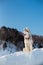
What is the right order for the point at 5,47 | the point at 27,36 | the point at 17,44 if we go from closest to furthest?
1. the point at 27,36
2. the point at 5,47
3. the point at 17,44

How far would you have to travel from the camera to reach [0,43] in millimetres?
3049

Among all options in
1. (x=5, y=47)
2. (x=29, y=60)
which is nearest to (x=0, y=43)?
(x=5, y=47)

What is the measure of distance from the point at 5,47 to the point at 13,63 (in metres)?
2.67

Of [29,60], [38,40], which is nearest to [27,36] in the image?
[38,40]

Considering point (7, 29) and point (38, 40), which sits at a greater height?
point (7, 29)

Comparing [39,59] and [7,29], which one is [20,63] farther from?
[7,29]

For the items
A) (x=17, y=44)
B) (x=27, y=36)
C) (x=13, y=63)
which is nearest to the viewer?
(x=13, y=63)

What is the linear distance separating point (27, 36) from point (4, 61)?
1518mm

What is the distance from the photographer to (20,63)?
16.0 inches

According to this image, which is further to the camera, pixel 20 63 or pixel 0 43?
pixel 0 43

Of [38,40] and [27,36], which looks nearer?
[27,36]

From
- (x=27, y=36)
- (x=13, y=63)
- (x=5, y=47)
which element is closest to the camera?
(x=13, y=63)

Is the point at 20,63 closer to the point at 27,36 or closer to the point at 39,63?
the point at 39,63

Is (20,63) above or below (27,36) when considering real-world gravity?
below
